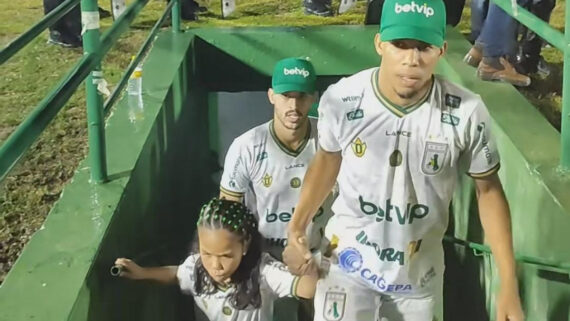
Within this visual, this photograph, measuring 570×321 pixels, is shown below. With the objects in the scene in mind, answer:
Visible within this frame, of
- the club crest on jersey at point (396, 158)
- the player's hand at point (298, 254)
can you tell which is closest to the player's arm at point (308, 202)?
the player's hand at point (298, 254)

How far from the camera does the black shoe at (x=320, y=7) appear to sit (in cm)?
864

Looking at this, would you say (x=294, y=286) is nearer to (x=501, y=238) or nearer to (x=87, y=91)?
(x=501, y=238)

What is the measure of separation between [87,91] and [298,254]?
2.86ft

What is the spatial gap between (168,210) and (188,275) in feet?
3.72

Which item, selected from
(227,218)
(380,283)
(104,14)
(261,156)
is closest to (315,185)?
(380,283)

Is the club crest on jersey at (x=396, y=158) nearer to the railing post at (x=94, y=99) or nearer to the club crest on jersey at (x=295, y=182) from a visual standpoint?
the railing post at (x=94, y=99)

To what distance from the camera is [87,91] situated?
3133 millimetres

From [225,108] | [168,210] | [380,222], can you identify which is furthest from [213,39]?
[380,222]

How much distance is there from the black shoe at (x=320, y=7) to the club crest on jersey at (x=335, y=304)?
19.1ft

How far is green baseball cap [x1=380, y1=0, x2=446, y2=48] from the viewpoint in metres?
2.68

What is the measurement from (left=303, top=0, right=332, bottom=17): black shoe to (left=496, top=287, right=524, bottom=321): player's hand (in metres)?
6.11

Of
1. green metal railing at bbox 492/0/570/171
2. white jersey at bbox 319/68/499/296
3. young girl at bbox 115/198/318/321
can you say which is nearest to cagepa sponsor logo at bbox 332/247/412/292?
white jersey at bbox 319/68/499/296

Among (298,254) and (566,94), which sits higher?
(566,94)

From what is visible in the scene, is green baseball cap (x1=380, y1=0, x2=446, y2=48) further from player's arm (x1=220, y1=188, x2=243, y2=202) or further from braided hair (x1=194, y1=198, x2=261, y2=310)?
player's arm (x1=220, y1=188, x2=243, y2=202)
